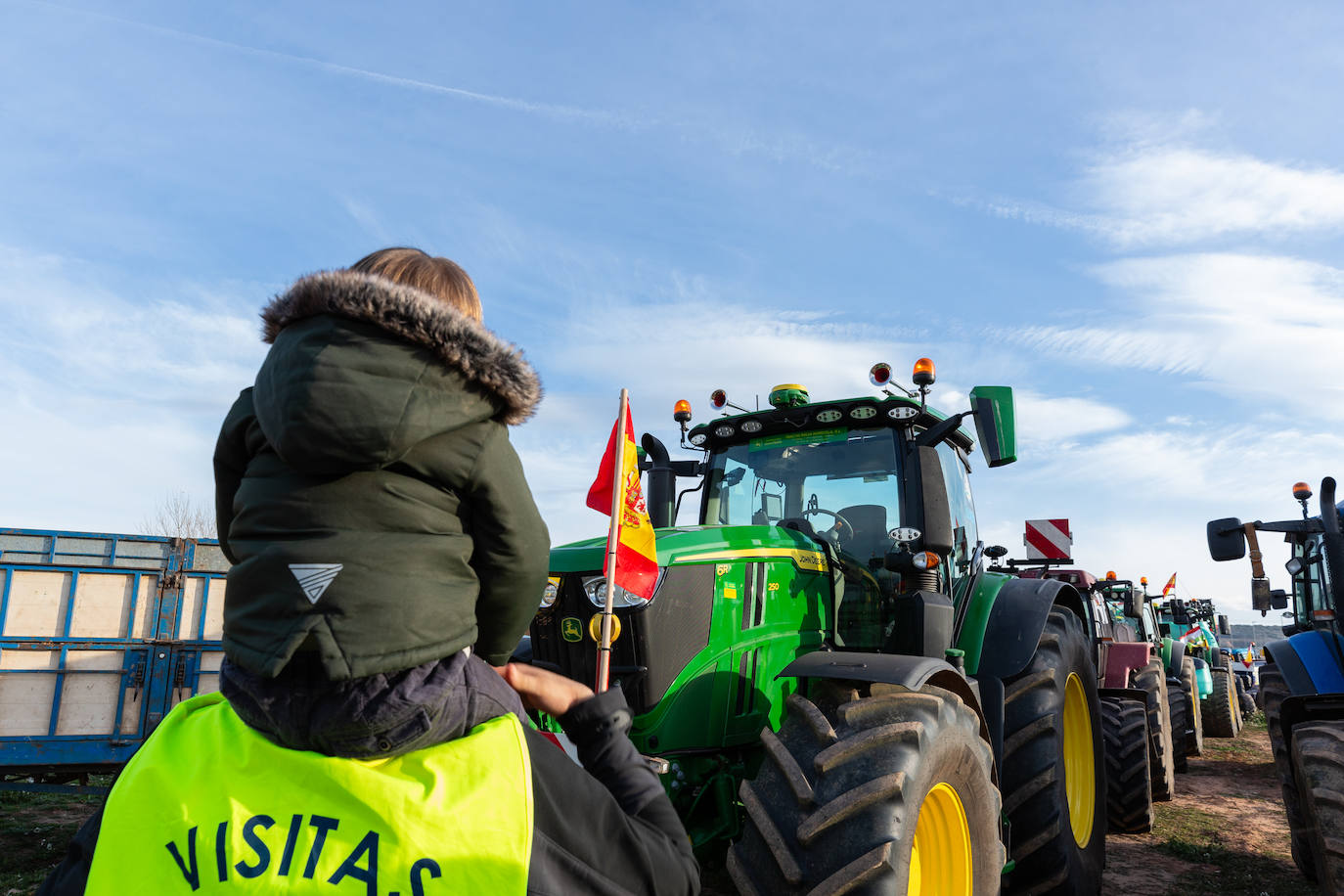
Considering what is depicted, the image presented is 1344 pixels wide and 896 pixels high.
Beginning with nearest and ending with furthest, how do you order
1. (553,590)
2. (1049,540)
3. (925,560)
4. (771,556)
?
(553,590), (771,556), (925,560), (1049,540)

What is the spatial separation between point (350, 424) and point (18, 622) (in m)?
8.17

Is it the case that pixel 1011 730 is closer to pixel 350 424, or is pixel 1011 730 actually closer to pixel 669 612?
pixel 669 612

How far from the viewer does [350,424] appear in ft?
4.99

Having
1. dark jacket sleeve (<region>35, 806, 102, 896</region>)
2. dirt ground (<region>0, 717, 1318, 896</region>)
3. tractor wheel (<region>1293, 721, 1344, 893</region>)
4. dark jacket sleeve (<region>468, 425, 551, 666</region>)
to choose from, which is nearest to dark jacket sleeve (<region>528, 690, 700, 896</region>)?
dark jacket sleeve (<region>468, 425, 551, 666</region>)

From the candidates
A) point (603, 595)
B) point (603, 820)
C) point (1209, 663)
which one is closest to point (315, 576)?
point (603, 820)

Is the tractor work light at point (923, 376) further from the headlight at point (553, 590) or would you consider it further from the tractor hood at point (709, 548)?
the headlight at point (553, 590)

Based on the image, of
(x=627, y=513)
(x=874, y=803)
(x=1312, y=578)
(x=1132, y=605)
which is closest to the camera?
(x=874, y=803)

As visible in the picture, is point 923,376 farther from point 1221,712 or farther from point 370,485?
point 1221,712

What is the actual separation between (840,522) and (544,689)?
136 inches

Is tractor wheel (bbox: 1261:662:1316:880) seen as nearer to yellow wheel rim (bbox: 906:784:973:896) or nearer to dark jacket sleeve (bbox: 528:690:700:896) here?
yellow wheel rim (bbox: 906:784:973:896)

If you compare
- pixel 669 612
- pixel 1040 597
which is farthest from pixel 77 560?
pixel 1040 597

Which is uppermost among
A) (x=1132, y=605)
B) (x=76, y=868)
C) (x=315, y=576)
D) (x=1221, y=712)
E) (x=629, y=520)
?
(x=629, y=520)

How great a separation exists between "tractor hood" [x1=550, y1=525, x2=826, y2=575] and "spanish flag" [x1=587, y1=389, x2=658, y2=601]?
0.76 feet

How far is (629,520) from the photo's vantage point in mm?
3697
